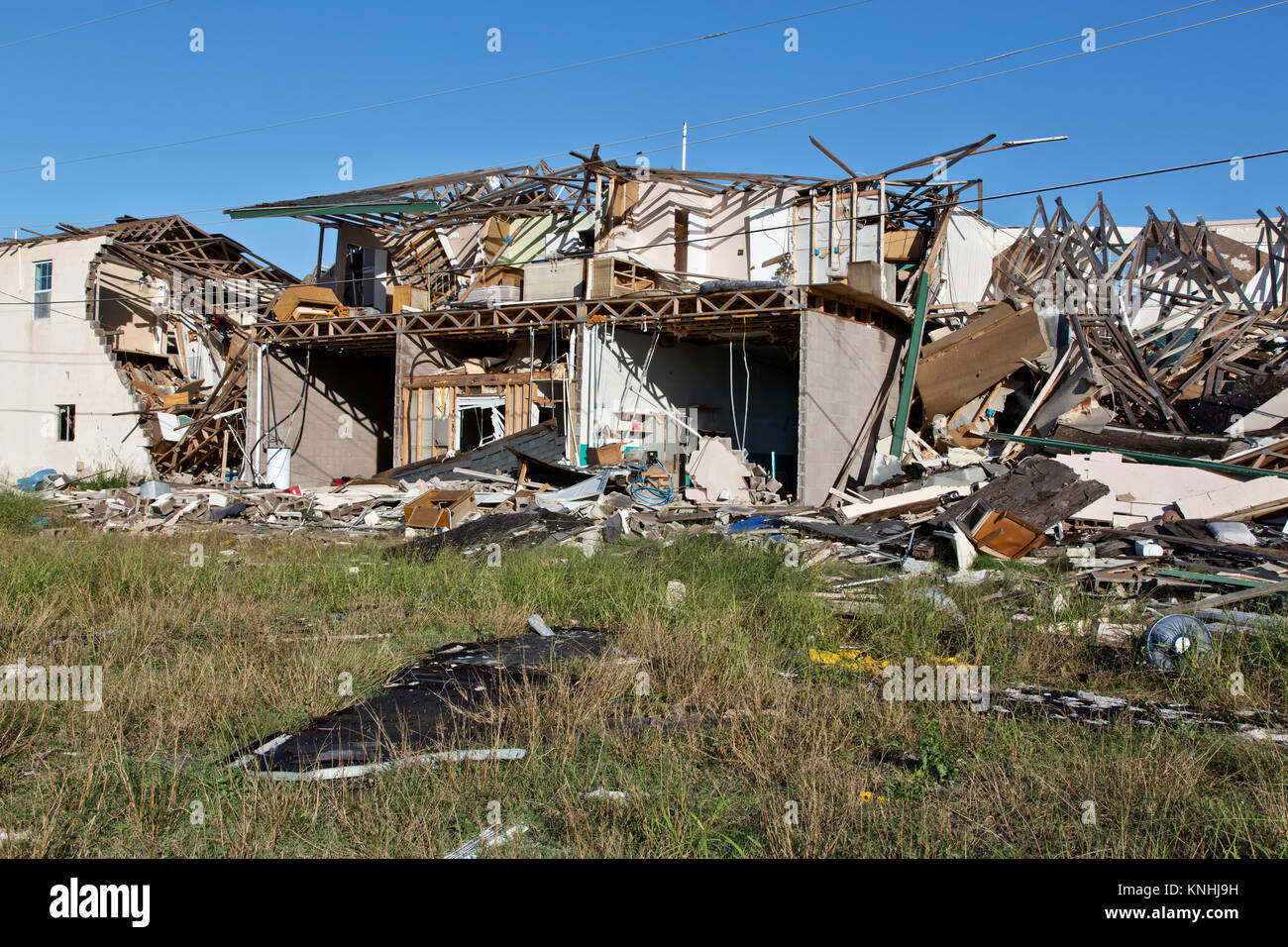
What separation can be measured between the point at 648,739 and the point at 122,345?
26.1 m

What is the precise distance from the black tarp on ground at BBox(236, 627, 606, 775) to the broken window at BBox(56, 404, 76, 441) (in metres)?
24.3

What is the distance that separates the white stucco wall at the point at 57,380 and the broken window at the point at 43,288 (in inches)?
5.7

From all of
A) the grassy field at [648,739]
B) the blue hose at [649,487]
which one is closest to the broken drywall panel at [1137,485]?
the grassy field at [648,739]

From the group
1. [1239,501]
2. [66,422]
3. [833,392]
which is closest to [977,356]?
[833,392]

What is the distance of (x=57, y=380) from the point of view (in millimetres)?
25500

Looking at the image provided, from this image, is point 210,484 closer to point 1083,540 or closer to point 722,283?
point 722,283

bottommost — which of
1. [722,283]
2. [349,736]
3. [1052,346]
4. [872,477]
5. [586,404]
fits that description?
[349,736]

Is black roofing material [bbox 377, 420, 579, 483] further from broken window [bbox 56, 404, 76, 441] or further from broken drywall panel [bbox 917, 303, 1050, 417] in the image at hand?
broken window [bbox 56, 404, 76, 441]

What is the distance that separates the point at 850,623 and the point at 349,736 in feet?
14.2

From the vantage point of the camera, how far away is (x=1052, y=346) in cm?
1745

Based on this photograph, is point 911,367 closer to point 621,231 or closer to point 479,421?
point 621,231

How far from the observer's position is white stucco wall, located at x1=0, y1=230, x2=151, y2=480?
24.8m

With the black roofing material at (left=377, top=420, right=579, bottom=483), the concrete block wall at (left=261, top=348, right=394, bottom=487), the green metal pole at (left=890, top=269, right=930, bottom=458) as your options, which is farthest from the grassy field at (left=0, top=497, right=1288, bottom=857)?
the concrete block wall at (left=261, top=348, right=394, bottom=487)
